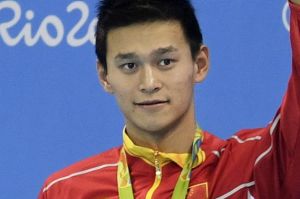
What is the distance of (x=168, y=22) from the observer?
1.51 m

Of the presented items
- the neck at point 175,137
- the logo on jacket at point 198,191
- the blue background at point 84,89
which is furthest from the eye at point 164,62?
the blue background at point 84,89

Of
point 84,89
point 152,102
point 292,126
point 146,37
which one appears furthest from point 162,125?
point 84,89

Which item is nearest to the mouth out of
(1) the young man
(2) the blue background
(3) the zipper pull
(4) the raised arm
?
(1) the young man

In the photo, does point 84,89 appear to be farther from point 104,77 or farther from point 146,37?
point 146,37

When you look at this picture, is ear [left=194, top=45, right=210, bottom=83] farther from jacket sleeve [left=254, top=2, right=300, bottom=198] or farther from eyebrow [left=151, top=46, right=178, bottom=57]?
jacket sleeve [left=254, top=2, right=300, bottom=198]

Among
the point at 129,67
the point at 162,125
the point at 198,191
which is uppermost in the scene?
the point at 129,67

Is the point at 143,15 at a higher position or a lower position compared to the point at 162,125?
higher

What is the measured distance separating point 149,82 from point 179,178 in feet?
0.60

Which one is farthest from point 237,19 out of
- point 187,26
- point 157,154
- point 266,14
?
point 157,154

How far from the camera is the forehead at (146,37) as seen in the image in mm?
1466

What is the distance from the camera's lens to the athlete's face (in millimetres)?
1438

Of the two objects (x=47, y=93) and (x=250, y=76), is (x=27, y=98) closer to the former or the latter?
(x=47, y=93)

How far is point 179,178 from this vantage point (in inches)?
57.9

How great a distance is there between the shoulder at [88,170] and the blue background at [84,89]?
390 millimetres
